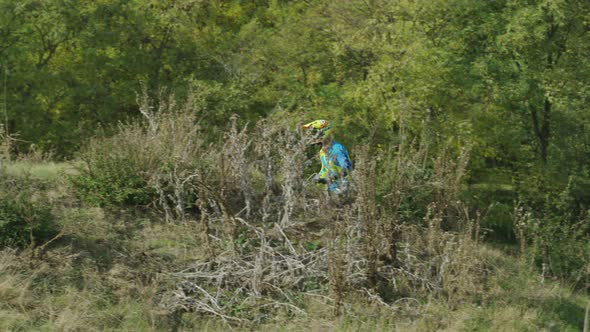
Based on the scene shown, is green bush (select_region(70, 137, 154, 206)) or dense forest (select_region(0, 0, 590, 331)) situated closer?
dense forest (select_region(0, 0, 590, 331))

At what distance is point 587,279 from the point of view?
1020 centimetres

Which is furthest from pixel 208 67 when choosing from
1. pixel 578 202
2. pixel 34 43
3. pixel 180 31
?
pixel 578 202

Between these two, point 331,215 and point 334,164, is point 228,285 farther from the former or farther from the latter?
point 334,164

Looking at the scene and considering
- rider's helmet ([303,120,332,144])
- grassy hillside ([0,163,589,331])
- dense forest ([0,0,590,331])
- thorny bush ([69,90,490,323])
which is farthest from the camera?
rider's helmet ([303,120,332,144])

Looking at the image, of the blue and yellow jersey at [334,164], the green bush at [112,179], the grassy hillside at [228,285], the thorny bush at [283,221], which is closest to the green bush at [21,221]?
the grassy hillside at [228,285]

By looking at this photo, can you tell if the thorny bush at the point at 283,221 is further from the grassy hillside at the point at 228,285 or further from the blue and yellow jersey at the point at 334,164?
the blue and yellow jersey at the point at 334,164

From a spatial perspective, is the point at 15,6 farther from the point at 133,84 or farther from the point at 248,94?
the point at 248,94

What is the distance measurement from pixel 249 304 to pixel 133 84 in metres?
15.1

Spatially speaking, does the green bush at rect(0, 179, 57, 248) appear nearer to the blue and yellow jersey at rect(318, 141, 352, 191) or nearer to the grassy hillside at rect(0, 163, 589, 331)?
the grassy hillside at rect(0, 163, 589, 331)

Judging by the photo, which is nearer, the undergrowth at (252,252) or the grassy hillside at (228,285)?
the grassy hillside at (228,285)

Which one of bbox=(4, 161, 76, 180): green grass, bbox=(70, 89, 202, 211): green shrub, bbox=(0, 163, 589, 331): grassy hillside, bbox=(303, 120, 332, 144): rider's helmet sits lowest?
bbox=(0, 163, 589, 331): grassy hillside

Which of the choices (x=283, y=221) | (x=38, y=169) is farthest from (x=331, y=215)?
(x=38, y=169)

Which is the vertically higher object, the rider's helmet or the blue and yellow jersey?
the rider's helmet

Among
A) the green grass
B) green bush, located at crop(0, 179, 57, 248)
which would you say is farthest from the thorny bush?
green bush, located at crop(0, 179, 57, 248)
